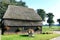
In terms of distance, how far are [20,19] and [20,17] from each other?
619 millimetres

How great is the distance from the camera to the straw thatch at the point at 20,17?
43.0m

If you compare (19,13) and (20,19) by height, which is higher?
(19,13)

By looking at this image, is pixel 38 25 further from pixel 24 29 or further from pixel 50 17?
pixel 50 17

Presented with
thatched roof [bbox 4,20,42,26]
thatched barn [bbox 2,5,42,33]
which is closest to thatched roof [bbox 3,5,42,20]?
thatched barn [bbox 2,5,42,33]

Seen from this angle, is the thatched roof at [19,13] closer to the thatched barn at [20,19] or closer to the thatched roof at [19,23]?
the thatched barn at [20,19]

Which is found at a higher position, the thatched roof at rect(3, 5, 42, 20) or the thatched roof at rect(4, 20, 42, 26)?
the thatched roof at rect(3, 5, 42, 20)

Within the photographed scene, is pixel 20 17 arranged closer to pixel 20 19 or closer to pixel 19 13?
pixel 20 19

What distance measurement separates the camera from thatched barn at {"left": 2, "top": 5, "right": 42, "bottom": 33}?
42.8 m

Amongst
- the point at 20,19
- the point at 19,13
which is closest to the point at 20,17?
the point at 20,19

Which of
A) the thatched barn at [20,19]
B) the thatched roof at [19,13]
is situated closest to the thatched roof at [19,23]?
the thatched barn at [20,19]

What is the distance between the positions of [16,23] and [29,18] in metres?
4.46

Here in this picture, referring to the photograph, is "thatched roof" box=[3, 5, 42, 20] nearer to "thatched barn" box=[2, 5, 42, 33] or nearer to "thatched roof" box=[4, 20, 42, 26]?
"thatched barn" box=[2, 5, 42, 33]

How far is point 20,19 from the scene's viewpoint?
148ft

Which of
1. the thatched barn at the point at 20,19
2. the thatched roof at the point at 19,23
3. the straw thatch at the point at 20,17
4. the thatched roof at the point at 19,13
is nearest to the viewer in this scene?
the thatched roof at the point at 19,23
